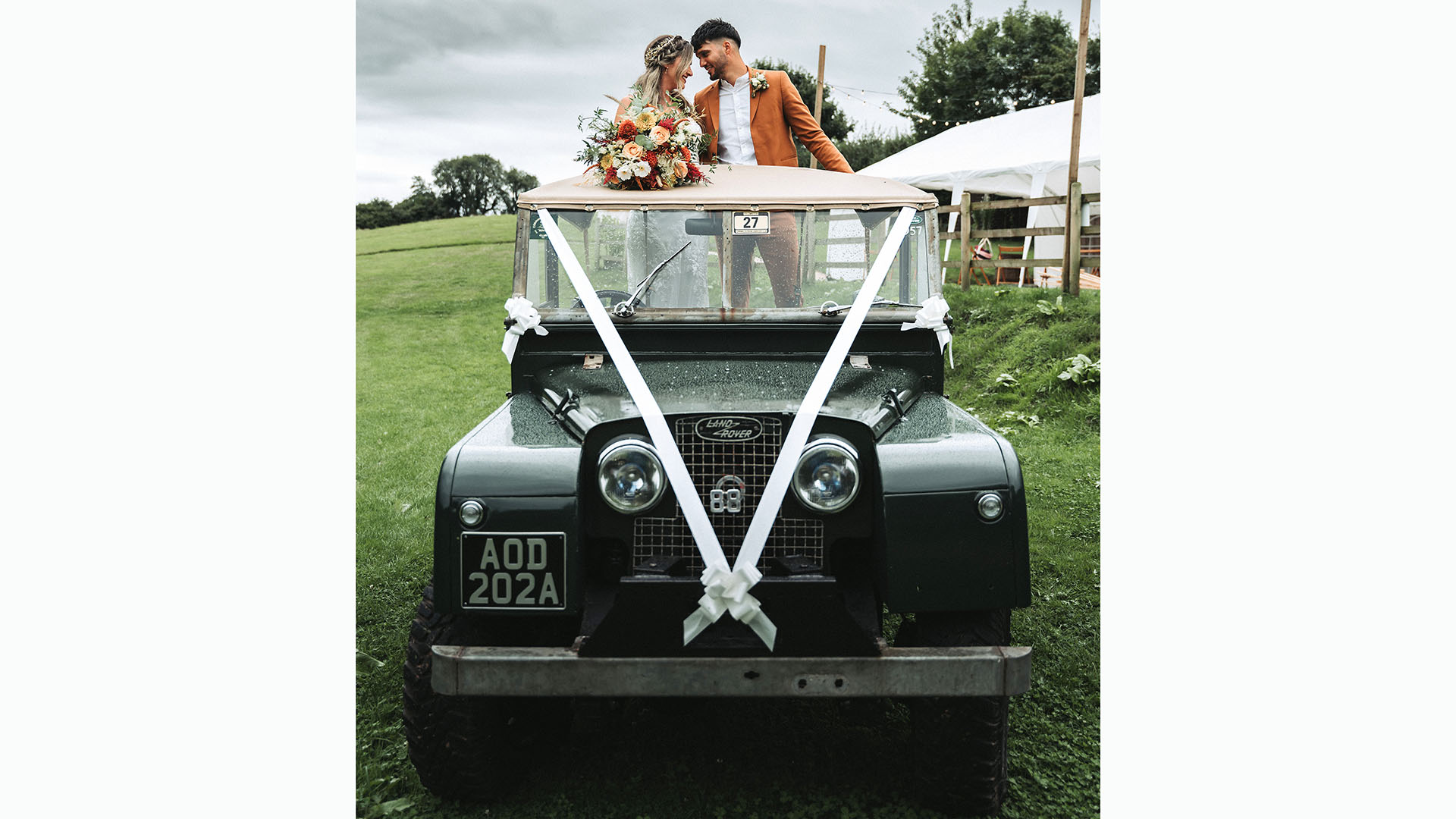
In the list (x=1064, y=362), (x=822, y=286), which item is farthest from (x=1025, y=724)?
(x=1064, y=362)

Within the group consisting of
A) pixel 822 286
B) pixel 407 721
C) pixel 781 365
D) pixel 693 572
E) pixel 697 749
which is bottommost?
pixel 697 749

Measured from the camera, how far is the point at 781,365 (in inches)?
169

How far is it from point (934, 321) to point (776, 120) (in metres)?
2.07

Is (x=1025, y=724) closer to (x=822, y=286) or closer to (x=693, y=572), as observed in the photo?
(x=693, y=572)

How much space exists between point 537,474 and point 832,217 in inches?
79.8

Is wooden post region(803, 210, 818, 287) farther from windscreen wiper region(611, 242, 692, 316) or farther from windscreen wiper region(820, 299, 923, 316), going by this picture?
windscreen wiper region(611, 242, 692, 316)

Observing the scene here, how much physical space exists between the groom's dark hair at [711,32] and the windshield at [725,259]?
1.73m

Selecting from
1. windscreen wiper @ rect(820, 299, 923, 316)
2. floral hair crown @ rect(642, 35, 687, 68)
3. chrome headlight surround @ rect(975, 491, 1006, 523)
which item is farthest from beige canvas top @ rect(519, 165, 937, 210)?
chrome headlight surround @ rect(975, 491, 1006, 523)

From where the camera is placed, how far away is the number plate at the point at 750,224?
4.38m

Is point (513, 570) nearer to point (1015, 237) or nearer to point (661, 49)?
point (661, 49)

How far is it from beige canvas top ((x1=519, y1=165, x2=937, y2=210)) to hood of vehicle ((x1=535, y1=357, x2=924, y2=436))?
75 cm

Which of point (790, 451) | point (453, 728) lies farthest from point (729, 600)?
point (453, 728)

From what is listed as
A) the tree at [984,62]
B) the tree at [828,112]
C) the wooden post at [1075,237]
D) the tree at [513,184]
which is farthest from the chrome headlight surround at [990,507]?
the tree at [828,112]

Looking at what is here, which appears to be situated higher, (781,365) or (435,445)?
(781,365)
